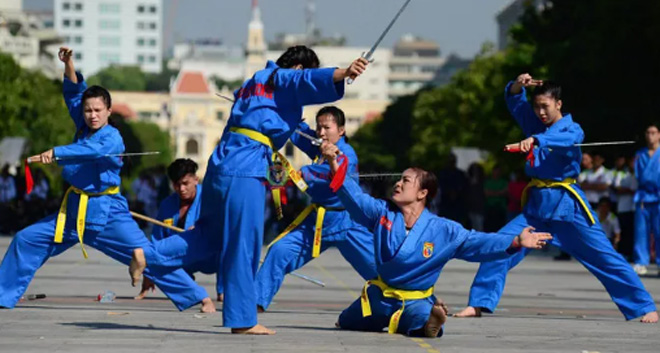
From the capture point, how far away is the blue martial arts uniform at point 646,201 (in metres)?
21.4

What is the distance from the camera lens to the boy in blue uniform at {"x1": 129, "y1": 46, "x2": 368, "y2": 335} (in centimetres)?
1045

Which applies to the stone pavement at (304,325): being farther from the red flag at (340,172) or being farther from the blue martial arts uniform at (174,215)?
the red flag at (340,172)

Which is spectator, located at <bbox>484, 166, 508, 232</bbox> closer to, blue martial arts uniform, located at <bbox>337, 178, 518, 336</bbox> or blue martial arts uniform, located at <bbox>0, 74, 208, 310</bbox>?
blue martial arts uniform, located at <bbox>0, 74, 208, 310</bbox>

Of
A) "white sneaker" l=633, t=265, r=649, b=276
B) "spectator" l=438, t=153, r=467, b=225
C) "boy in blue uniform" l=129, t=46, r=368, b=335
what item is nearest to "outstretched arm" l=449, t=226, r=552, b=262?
"boy in blue uniform" l=129, t=46, r=368, b=335

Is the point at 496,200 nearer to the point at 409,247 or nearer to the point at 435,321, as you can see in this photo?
the point at 409,247

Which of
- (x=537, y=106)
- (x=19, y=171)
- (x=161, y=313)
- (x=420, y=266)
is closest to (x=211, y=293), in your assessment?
(x=161, y=313)

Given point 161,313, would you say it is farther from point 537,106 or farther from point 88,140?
point 537,106

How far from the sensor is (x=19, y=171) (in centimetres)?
3734

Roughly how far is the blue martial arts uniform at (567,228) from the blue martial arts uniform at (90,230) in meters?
2.39

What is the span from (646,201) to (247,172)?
1208 centimetres

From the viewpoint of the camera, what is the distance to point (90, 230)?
12852 mm

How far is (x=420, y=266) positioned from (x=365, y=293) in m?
0.49

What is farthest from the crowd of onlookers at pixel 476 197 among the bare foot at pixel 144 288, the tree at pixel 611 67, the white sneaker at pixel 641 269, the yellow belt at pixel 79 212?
→ the yellow belt at pixel 79 212

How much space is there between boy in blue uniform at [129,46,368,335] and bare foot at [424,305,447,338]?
1.04 m
